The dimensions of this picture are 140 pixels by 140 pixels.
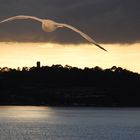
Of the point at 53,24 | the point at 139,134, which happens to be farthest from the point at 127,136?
the point at 53,24

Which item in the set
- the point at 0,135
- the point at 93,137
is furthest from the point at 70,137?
the point at 0,135

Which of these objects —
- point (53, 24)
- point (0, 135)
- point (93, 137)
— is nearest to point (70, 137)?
point (93, 137)

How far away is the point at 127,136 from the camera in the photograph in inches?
6412

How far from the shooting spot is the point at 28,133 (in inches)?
6531

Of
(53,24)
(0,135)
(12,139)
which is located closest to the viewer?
(53,24)

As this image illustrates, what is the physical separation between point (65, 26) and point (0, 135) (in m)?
103

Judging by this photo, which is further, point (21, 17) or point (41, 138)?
point (41, 138)

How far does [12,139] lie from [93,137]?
16.7m

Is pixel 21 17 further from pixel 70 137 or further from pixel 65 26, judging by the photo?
pixel 70 137

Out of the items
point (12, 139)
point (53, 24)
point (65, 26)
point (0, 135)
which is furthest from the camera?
point (0, 135)

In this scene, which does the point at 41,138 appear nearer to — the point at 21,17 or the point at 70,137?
the point at 70,137

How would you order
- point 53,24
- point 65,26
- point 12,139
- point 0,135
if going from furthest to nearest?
point 0,135
point 12,139
point 53,24
point 65,26

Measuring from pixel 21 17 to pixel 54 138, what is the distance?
292 feet

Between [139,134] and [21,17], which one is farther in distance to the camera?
[139,134]
